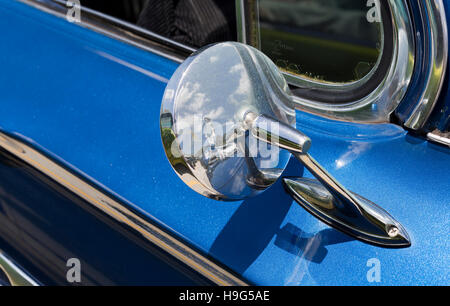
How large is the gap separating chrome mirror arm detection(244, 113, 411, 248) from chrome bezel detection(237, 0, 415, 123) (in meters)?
0.20

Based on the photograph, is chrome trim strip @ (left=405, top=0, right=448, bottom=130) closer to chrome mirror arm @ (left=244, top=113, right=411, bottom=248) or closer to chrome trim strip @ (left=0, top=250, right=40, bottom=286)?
chrome mirror arm @ (left=244, top=113, right=411, bottom=248)

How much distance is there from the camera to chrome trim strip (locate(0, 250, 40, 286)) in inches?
37.9

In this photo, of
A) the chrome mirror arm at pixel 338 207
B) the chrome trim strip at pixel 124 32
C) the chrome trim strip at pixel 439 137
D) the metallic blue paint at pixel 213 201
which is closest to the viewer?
the chrome mirror arm at pixel 338 207

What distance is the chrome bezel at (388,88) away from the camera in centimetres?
84

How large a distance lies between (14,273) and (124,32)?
0.67 m

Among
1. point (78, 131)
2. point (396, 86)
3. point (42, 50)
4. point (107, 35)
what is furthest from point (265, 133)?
point (42, 50)

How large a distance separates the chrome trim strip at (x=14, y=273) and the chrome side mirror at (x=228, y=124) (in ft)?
1.60

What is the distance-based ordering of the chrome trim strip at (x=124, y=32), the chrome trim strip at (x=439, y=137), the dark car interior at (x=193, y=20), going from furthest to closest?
1. the dark car interior at (x=193, y=20)
2. the chrome trim strip at (x=124, y=32)
3. the chrome trim strip at (x=439, y=137)

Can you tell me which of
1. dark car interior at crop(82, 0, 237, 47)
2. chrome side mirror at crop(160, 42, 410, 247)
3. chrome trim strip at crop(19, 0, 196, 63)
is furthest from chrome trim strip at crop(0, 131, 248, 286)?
dark car interior at crop(82, 0, 237, 47)

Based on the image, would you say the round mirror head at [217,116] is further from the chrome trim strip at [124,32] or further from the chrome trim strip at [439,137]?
the chrome trim strip at [124,32]

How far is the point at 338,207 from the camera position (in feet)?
2.54

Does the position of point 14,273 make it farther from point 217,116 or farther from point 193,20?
point 193,20

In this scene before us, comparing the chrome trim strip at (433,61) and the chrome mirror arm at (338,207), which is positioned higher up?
the chrome trim strip at (433,61)

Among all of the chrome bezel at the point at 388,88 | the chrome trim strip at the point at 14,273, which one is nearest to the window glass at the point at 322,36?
the chrome bezel at the point at 388,88
